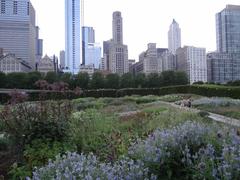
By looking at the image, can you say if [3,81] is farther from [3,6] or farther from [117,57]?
[3,6]

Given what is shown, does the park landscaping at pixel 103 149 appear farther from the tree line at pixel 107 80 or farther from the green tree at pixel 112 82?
the green tree at pixel 112 82

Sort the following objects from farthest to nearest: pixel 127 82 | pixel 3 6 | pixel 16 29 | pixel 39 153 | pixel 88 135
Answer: pixel 3 6
pixel 16 29
pixel 127 82
pixel 88 135
pixel 39 153

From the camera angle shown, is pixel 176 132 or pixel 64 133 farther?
pixel 64 133

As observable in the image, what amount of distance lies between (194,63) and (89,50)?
189 feet

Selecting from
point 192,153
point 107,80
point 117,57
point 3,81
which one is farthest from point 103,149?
point 117,57

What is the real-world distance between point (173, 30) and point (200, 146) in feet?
466

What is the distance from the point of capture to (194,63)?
9775 centimetres

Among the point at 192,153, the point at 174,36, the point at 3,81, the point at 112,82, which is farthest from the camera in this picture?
the point at 174,36

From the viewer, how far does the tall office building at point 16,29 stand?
11912 cm

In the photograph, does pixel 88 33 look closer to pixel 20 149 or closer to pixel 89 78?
pixel 89 78

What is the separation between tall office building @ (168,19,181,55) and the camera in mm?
140875

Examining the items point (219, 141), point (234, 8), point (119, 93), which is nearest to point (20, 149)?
point (219, 141)

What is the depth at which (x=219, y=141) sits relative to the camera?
3586mm

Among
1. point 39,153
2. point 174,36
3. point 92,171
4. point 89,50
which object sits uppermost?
point 174,36
